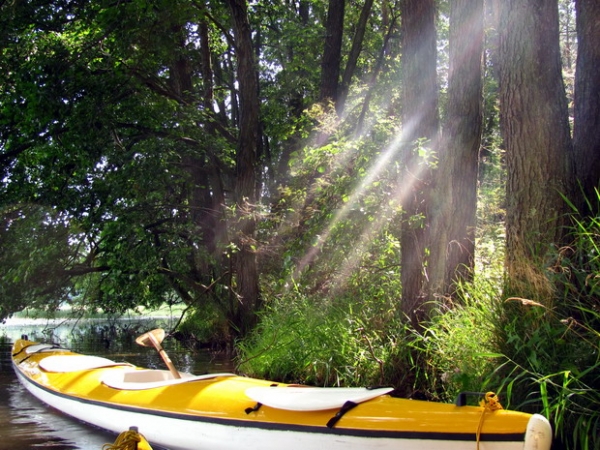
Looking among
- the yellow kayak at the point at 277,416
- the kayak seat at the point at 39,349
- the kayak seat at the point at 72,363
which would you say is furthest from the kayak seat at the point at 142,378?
the kayak seat at the point at 39,349

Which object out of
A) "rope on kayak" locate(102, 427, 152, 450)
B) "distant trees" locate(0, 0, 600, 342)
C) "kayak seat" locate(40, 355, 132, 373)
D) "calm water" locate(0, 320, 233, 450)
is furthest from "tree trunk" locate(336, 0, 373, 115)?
"rope on kayak" locate(102, 427, 152, 450)

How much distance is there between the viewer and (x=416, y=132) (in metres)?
6.25

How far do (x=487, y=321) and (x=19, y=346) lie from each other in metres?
7.83

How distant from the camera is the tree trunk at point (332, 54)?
11.9 meters

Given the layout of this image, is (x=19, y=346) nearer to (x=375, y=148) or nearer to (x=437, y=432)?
(x=375, y=148)

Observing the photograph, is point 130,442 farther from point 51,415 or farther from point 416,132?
point 416,132

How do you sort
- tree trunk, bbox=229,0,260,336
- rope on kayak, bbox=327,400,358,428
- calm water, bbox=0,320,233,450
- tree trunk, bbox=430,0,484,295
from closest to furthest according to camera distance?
rope on kayak, bbox=327,400,358,428, calm water, bbox=0,320,233,450, tree trunk, bbox=430,0,484,295, tree trunk, bbox=229,0,260,336

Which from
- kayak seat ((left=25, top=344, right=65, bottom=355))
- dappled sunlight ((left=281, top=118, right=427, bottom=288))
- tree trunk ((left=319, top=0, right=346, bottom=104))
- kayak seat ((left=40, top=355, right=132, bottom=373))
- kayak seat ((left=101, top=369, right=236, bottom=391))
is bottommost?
kayak seat ((left=25, top=344, right=65, bottom=355))

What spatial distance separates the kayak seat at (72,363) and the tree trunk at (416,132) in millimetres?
3380

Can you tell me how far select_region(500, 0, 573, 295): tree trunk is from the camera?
427cm

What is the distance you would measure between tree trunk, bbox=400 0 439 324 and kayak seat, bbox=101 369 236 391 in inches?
77.6

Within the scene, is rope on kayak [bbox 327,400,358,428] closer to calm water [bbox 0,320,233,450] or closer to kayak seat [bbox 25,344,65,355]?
calm water [bbox 0,320,233,450]

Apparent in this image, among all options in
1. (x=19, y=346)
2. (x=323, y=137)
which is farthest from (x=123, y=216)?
(x=323, y=137)

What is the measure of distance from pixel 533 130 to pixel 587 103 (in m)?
0.65
